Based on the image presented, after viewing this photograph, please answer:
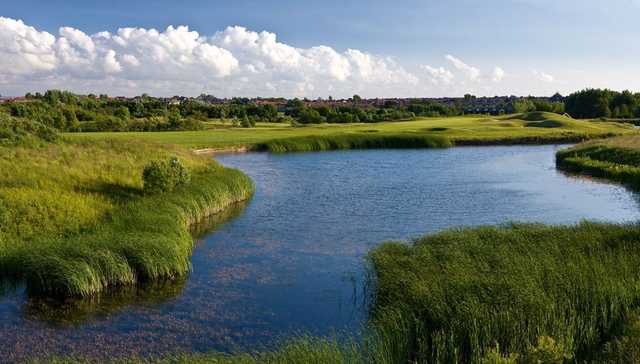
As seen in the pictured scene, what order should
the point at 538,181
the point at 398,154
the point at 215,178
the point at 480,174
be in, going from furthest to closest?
the point at 398,154, the point at 480,174, the point at 538,181, the point at 215,178

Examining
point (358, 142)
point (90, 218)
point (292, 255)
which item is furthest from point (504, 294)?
point (358, 142)

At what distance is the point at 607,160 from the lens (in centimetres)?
4456

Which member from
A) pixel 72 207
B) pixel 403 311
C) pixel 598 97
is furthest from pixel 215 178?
pixel 598 97

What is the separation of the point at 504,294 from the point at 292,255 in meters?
9.24

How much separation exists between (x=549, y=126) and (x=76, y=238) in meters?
78.1

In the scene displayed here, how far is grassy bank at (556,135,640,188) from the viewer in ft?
123

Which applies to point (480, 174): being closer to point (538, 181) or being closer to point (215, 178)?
point (538, 181)

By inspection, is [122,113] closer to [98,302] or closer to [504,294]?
[98,302]

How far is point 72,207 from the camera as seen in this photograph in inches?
826

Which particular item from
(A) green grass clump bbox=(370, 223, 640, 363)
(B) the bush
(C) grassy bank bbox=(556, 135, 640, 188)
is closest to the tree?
(C) grassy bank bbox=(556, 135, 640, 188)

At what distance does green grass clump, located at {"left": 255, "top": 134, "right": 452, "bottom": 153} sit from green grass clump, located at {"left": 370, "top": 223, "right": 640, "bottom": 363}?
47.9 meters

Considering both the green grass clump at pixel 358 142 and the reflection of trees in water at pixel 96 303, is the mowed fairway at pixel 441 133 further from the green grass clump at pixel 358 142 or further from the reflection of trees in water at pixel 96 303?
the reflection of trees in water at pixel 96 303

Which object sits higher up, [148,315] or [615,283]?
[615,283]

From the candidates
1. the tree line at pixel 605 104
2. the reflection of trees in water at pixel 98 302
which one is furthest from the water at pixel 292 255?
the tree line at pixel 605 104
